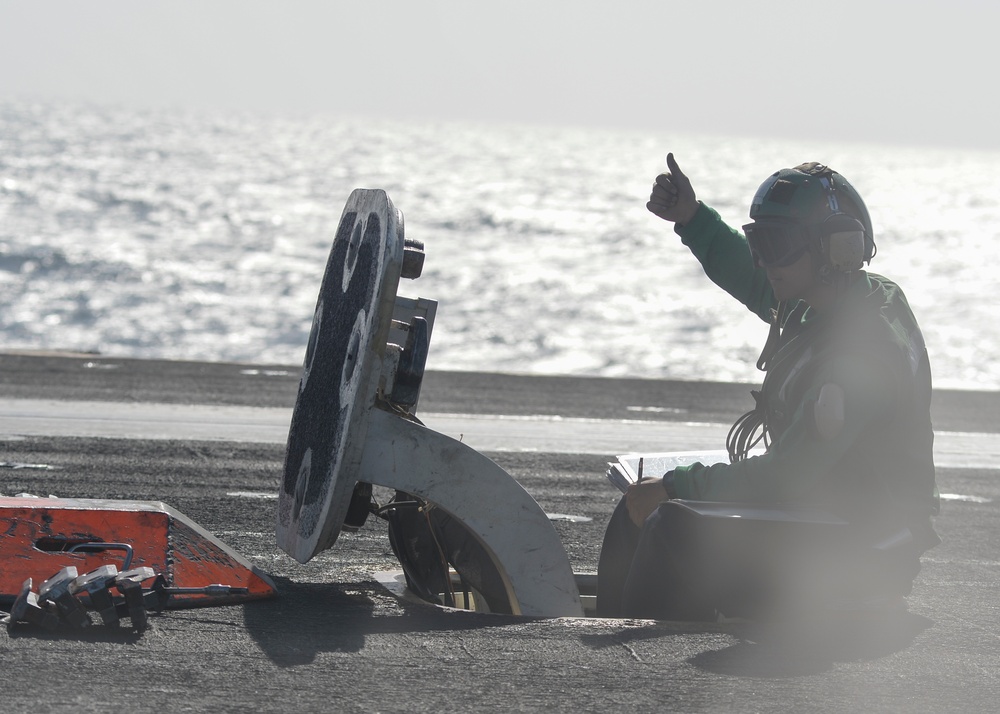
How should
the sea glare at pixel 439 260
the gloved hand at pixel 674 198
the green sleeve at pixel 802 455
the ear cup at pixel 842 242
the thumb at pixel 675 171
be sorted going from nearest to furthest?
the green sleeve at pixel 802 455 < the ear cup at pixel 842 242 < the thumb at pixel 675 171 < the gloved hand at pixel 674 198 < the sea glare at pixel 439 260

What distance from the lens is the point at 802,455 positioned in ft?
11.7

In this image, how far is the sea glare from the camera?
2794cm

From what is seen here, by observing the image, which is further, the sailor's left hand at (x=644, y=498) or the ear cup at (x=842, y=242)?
the sailor's left hand at (x=644, y=498)

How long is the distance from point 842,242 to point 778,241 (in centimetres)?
20

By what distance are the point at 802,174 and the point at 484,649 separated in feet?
5.64

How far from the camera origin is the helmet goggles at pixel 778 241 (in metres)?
3.70

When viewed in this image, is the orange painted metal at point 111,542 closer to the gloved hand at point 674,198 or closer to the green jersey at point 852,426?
the green jersey at point 852,426

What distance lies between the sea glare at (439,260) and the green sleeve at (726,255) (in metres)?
1.12

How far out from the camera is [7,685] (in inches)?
118

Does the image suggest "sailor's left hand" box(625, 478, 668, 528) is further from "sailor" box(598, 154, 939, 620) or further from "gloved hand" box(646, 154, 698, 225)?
"gloved hand" box(646, 154, 698, 225)

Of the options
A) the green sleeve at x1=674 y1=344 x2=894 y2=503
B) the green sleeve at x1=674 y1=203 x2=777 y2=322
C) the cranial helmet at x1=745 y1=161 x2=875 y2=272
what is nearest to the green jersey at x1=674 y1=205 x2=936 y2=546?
the green sleeve at x1=674 y1=344 x2=894 y2=503

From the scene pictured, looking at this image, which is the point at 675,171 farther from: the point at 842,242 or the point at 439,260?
the point at 439,260

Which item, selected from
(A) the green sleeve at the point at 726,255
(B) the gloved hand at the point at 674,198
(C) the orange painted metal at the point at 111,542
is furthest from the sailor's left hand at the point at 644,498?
(C) the orange painted metal at the point at 111,542

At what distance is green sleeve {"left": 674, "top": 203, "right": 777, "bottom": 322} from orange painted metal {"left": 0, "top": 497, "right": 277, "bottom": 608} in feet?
6.36
